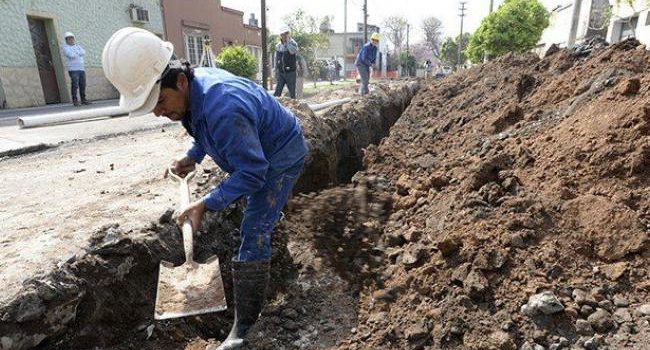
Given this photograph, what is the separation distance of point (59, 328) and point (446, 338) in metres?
2.08

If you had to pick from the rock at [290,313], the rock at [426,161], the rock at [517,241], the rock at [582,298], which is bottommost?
the rock at [290,313]

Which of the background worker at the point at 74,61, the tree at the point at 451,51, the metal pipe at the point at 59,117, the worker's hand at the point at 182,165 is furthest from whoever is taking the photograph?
the tree at the point at 451,51

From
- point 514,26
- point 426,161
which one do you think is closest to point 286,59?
point 426,161

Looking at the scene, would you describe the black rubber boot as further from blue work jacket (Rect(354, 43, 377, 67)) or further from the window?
the window

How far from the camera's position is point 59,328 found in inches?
93.1

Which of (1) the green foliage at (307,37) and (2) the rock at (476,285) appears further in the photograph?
(1) the green foliage at (307,37)

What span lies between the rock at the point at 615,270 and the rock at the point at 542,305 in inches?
13.1

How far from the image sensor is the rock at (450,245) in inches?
106

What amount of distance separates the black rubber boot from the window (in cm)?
1818

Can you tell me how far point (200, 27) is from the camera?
65.1 feet

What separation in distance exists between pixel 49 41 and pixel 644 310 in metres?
15.5

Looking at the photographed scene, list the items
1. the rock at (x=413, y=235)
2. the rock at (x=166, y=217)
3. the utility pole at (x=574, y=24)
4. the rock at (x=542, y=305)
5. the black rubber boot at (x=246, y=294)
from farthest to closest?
the utility pole at (x=574, y=24)
the rock at (x=413, y=235)
the rock at (x=166, y=217)
the black rubber boot at (x=246, y=294)
the rock at (x=542, y=305)

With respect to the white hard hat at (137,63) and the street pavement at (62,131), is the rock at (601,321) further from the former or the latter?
the street pavement at (62,131)


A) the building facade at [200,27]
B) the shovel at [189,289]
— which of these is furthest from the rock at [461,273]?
the building facade at [200,27]
